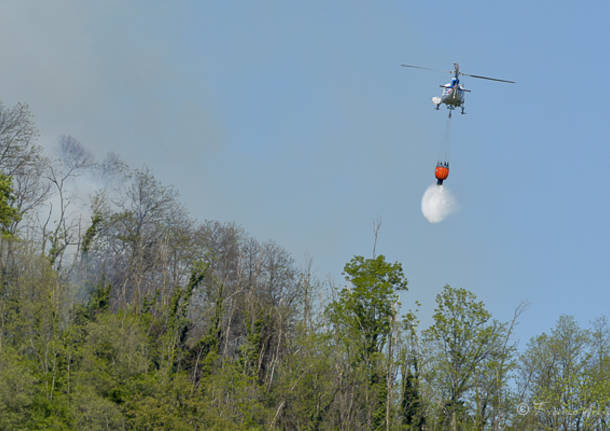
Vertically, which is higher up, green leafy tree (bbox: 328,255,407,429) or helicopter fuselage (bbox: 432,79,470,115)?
helicopter fuselage (bbox: 432,79,470,115)

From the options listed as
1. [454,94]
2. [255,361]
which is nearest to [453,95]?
[454,94]

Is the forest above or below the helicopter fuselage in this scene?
below

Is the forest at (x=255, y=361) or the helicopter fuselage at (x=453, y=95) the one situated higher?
the helicopter fuselage at (x=453, y=95)

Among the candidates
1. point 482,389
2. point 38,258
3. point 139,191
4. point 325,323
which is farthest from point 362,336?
point 139,191

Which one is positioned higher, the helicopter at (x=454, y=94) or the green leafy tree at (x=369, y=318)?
the helicopter at (x=454, y=94)

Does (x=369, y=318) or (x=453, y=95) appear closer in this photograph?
(x=453, y=95)

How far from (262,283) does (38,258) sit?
63.8 ft

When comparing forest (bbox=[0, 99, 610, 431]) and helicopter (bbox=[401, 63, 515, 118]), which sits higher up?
helicopter (bbox=[401, 63, 515, 118])

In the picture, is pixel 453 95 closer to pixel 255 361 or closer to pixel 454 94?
pixel 454 94

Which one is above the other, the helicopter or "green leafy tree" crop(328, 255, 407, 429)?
the helicopter

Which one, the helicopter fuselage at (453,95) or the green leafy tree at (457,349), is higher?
the helicopter fuselage at (453,95)

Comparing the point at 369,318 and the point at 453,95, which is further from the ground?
the point at 453,95

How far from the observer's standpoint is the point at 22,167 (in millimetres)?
56719

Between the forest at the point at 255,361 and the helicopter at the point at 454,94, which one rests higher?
the helicopter at the point at 454,94
